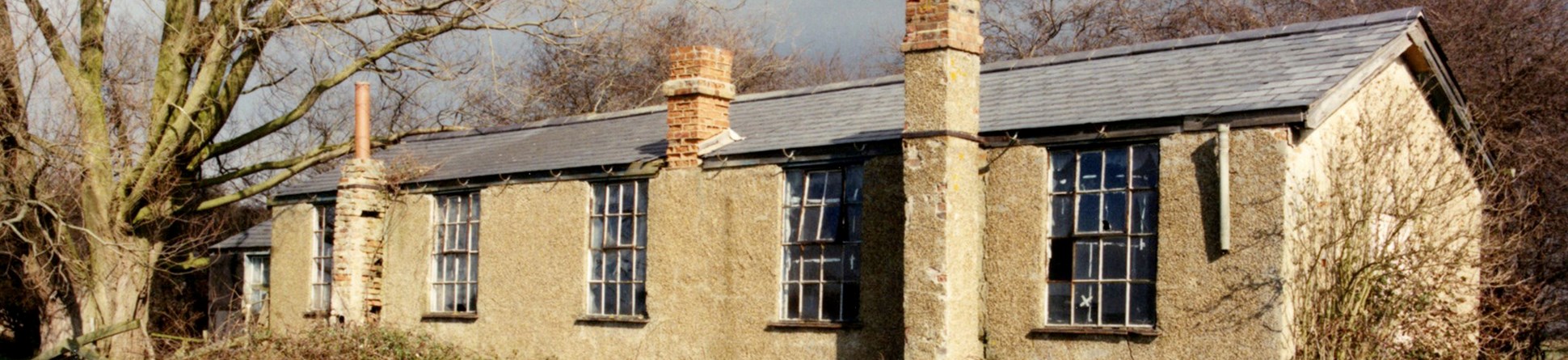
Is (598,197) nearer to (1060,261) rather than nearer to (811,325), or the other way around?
(811,325)

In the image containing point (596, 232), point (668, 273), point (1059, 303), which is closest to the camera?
point (1059, 303)

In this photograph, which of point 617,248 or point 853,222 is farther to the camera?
point 617,248

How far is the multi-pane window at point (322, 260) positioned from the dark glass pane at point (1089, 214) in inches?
440

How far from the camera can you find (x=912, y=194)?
44.1ft

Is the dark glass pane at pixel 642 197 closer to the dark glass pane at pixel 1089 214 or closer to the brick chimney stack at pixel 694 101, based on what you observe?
the brick chimney stack at pixel 694 101

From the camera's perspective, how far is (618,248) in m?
16.8

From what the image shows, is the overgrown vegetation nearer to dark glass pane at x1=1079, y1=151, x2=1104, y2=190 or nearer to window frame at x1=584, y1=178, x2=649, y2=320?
window frame at x1=584, y1=178, x2=649, y2=320

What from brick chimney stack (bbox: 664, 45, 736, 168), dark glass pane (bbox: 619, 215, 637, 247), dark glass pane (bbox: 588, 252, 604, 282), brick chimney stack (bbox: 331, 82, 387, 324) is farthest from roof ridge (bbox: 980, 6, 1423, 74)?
brick chimney stack (bbox: 331, 82, 387, 324)

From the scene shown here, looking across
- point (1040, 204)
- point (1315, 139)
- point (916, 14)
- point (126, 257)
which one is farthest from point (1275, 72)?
point (126, 257)

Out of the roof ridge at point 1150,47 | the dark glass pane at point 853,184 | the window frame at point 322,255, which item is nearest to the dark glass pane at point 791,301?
the dark glass pane at point 853,184

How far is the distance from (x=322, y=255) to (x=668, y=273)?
6.64 metres

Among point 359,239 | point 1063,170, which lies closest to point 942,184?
point 1063,170

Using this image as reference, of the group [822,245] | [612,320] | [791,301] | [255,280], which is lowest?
[612,320]

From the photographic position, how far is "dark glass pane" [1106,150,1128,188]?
12.8 metres
